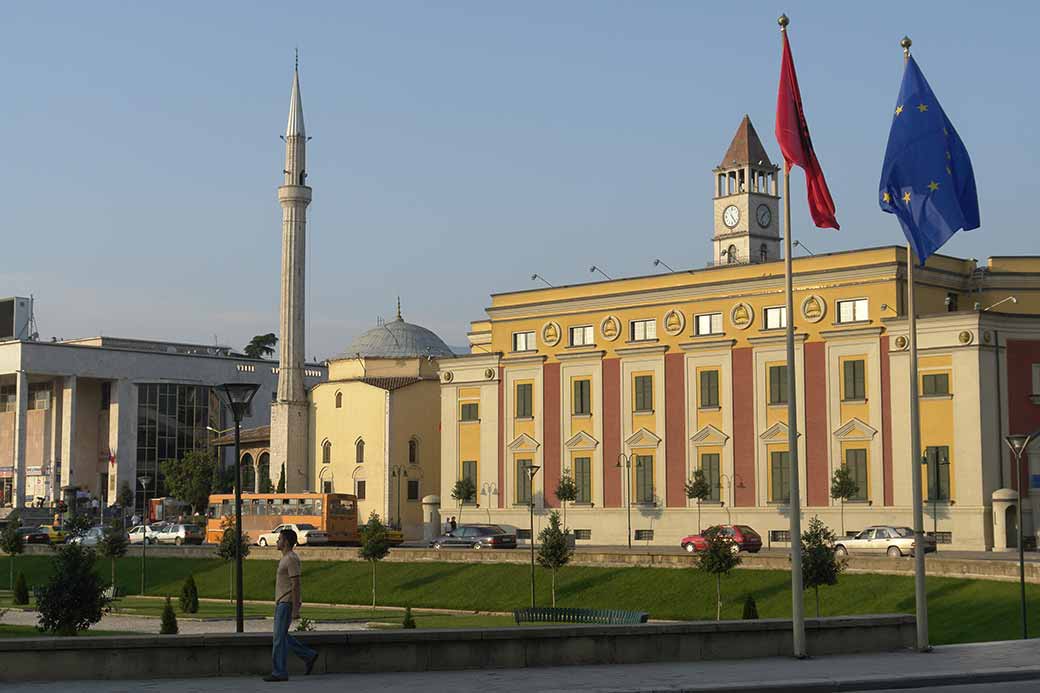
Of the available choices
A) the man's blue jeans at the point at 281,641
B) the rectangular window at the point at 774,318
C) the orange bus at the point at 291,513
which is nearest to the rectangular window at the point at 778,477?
the rectangular window at the point at 774,318

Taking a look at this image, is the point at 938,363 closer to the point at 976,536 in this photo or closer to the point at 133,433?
the point at 976,536

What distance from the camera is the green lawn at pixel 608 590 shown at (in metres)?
43.5

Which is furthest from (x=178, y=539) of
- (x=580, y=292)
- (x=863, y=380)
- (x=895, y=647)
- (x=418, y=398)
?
(x=895, y=647)

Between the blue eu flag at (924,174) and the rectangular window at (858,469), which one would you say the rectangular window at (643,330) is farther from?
the blue eu flag at (924,174)

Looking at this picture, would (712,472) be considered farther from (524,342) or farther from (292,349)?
(292,349)

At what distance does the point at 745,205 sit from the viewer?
315 feet

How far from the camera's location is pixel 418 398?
88750mm

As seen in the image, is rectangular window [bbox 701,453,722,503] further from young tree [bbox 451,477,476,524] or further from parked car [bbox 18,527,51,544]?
parked car [bbox 18,527,51,544]

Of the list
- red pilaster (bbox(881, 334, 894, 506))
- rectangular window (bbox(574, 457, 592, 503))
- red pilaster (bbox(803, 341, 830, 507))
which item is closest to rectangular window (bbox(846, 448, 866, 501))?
red pilaster (bbox(881, 334, 894, 506))

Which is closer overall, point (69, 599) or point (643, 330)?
point (69, 599)

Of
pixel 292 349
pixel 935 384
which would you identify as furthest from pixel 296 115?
pixel 935 384

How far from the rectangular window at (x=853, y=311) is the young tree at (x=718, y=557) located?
1780cm

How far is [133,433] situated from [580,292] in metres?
59.7

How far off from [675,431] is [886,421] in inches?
445
